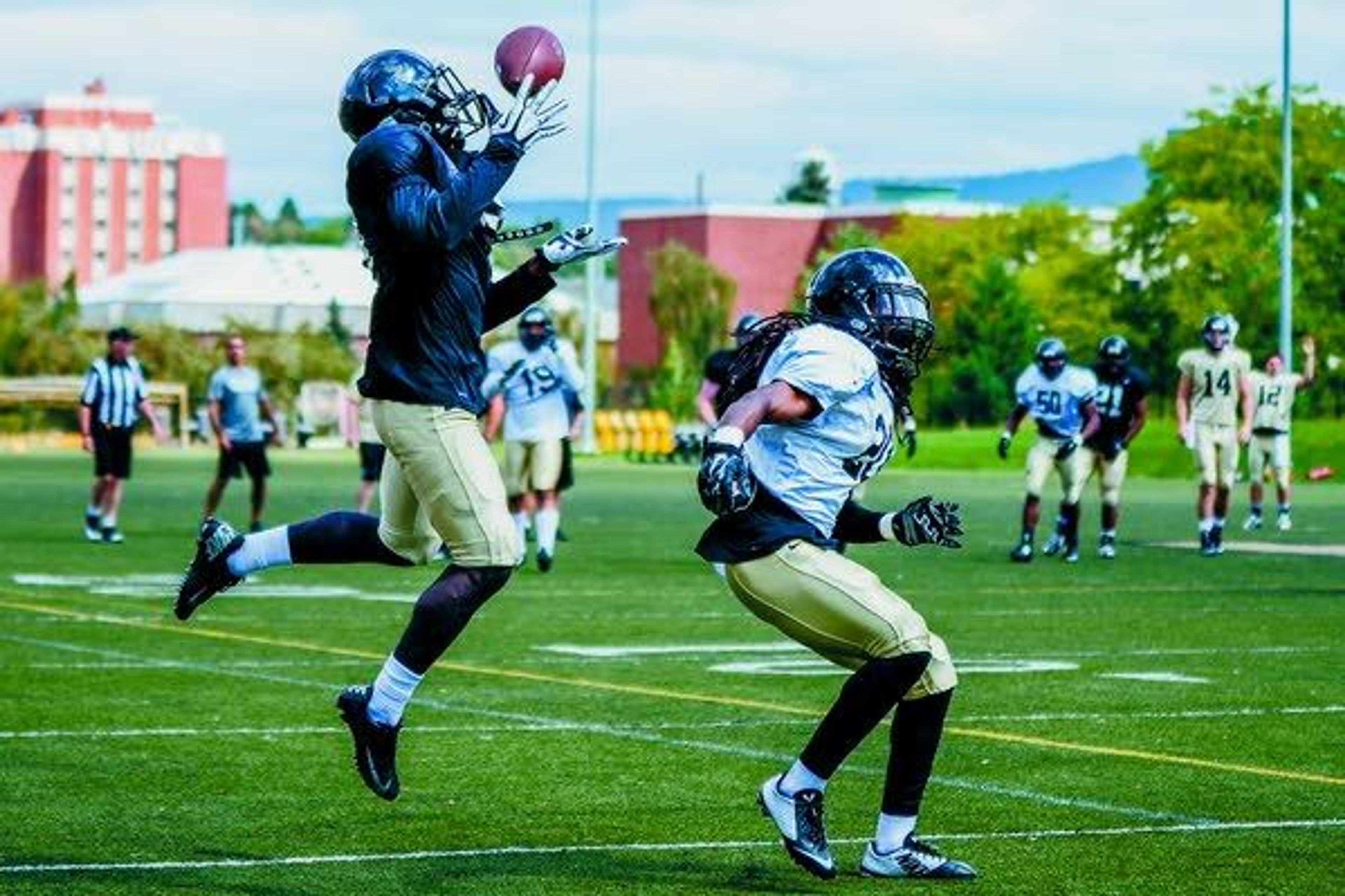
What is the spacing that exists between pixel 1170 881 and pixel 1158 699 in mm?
4973

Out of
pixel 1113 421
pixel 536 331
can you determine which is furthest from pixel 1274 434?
pixel 536 331

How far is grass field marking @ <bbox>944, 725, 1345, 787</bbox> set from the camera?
10352 millimetres

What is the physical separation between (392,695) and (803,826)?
1.23 meters

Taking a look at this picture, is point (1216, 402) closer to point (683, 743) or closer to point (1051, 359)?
point (1051, 359)

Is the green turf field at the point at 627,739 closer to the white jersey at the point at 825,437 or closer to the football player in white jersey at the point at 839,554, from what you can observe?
the football player in white jersey at the point at 839,554

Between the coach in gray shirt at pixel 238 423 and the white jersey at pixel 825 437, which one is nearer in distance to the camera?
the white jersey at pixel 825 437

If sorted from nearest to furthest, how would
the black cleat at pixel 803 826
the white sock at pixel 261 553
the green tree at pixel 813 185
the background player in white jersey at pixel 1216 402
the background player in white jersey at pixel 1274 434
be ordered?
the black cleat at pixel 803 826, the white sock at pixel 261 553, the background player in white jersey at pixel 1216 402, the background player in white jersey at pixel 1274 434, the green tree at pixel 813 185

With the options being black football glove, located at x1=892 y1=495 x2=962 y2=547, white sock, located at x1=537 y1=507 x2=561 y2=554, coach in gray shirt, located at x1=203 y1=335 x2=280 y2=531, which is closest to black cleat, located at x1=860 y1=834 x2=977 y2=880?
black football glove, located at x1=892 y1=495 x2=962 y2=547

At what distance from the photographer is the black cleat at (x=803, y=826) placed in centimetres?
806

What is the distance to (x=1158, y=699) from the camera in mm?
13023

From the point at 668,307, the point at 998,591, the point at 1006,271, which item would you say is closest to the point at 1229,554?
the point at 998,591

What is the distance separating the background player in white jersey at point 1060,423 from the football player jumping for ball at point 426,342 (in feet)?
52.4

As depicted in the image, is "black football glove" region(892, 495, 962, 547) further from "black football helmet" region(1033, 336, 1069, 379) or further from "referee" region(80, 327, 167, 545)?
"referee" region(80, 327, 167, 545)

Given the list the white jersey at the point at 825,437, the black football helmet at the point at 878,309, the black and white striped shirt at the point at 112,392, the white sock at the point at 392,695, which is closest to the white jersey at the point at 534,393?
the black and white striped shirt at the point at 112,392
